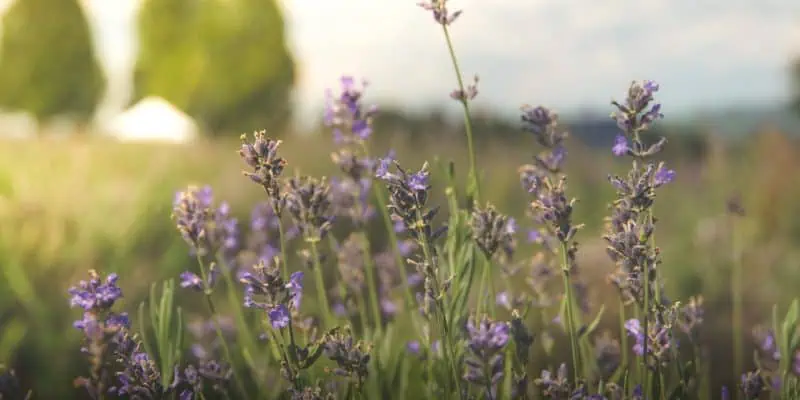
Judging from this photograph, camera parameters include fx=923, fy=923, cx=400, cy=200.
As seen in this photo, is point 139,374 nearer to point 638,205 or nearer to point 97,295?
point 97,295

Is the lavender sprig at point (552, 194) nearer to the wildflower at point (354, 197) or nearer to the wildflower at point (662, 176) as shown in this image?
the wildflower at point (662, 176)

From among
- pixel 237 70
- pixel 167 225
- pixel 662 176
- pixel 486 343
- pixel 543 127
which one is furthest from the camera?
pixel 237 70

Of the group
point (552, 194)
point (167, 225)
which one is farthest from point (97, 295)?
point (167, 225)

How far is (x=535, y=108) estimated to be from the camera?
191 cm

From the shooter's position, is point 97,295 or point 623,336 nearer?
point 97,295

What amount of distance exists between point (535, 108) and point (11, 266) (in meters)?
3.81

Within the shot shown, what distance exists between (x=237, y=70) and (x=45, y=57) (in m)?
5.52

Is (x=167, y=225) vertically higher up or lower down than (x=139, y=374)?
higher up

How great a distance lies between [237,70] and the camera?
1970 cm

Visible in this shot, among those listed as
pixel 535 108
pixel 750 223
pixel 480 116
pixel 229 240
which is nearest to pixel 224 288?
pixel 229 240

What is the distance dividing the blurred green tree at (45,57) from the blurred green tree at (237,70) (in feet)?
9.70

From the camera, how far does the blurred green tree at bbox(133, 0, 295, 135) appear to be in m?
19.5

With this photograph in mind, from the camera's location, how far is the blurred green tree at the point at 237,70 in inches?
A: 770

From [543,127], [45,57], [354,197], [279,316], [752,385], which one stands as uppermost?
[45,57]
